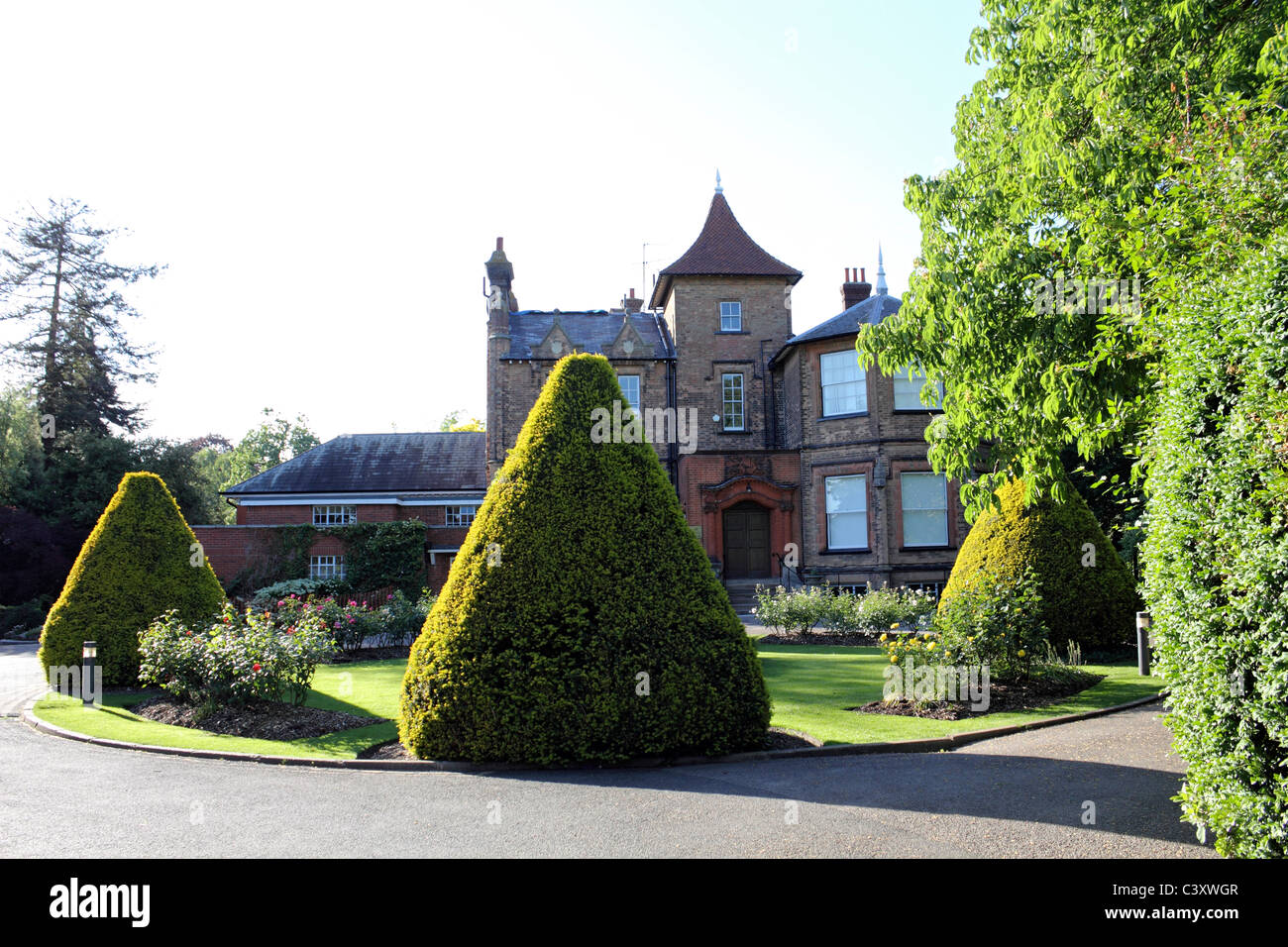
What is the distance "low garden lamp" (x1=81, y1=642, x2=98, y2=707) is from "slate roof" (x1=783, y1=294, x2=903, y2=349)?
21.1m

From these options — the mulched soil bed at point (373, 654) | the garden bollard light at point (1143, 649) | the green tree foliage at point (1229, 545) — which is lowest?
the mulched soil bed at point (373, 654)

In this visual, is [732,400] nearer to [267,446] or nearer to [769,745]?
[769,745]

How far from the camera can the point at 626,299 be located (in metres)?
38.0

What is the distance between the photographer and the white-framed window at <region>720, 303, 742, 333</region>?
30.8 metres

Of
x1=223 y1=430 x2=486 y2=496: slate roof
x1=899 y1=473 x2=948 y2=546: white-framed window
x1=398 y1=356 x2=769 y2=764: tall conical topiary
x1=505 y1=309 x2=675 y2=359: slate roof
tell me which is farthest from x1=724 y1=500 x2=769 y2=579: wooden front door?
x1=398 y1=356 x2=769 y2=764: tall conical topiary

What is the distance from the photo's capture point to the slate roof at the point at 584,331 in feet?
102

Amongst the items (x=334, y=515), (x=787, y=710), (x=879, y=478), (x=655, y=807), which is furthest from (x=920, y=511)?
(x=334, y=515)

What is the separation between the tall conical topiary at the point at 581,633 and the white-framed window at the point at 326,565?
75.9 feet

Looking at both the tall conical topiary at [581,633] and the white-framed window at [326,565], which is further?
the white-framed window at [326,565]

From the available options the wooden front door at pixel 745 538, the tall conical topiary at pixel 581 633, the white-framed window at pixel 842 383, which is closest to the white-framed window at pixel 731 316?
the white-framed window at pixel 842 383

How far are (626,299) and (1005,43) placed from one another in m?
27.8

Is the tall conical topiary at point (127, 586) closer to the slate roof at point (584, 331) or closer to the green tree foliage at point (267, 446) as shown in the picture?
the slate roof at point (584, 331)

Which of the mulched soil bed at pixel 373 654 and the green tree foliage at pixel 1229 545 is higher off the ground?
the green tree foliage at pixel 1229 545

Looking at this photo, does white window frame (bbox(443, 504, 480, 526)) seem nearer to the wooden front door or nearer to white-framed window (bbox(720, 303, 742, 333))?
the wooden front door
